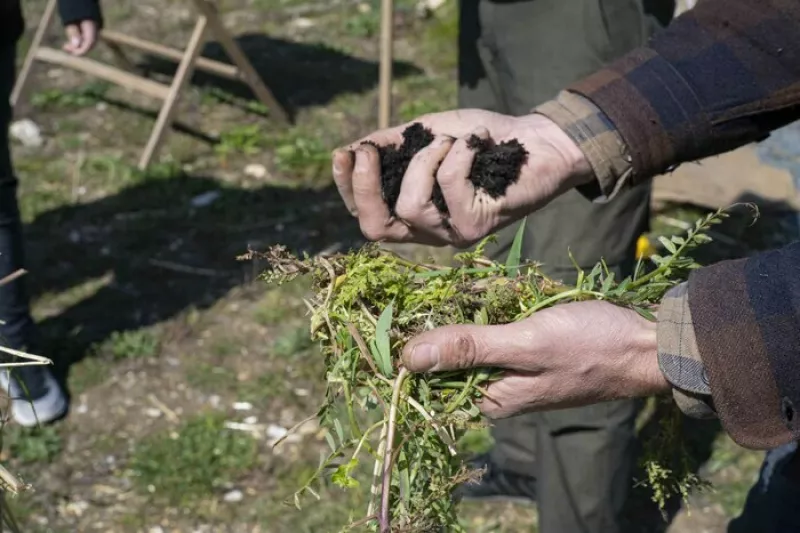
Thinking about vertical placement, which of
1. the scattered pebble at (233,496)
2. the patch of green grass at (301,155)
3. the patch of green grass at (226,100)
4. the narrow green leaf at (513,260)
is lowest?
the scattered pebble at (233,496)

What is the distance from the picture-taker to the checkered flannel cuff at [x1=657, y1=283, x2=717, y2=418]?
1652 mm

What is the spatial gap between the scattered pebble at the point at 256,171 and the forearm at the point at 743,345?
12.9ft

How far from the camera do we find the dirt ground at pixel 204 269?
344 cm

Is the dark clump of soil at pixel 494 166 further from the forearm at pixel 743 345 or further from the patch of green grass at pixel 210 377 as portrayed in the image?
the patch of green grass at pixel 210 377

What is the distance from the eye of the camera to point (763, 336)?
1.59 m

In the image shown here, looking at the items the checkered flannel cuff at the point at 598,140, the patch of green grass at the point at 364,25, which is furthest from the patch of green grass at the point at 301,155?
the checkered flannel cuff at the point at 598,140

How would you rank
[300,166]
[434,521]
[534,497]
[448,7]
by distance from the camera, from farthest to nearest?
[448,7], [300,166], [534,497], [434,521]

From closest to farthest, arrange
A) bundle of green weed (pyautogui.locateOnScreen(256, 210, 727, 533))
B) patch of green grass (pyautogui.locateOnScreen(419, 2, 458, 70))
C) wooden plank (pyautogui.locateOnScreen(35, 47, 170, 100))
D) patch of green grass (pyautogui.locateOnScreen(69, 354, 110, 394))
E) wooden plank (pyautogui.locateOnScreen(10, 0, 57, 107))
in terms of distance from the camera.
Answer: bundle of green weed (pyautogui.locateOnScreen(256, 210, 727, 533)), patch of green grass (pyautogui.locateOnScreen(69, 354, 110, 394)), wooden plank (pyautogui.locateOnScreen(35, 47, 170, 100)), wooden plank (pyautogui.locateOnScreen(10, 0, 57, 107)), patch of green grass (pyautogui.locateOnScreen(419, 2, 458, 70))

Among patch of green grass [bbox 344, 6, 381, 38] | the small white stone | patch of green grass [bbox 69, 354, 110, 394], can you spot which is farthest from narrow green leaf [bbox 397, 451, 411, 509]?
patch of green grass [bbox 344, 6, 381, 38]

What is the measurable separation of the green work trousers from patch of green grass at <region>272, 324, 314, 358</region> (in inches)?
50.9

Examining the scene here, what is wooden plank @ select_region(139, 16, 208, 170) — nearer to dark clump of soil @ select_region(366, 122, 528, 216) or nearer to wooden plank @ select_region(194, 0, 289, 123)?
wooden plank @ select_region(194, 0, 289, 123)

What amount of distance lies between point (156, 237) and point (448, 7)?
3.11 metres

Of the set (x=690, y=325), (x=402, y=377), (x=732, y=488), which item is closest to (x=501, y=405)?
(x=402, y=377)

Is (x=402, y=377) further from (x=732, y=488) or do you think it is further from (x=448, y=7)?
(x=448, y=7)
